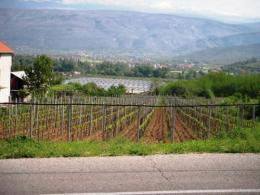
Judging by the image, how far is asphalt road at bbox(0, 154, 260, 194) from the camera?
6.58 meters

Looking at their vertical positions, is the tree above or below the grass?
above

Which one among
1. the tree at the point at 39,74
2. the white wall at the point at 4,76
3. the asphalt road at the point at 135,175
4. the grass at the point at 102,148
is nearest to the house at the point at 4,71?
the white wall at the point at 4,76

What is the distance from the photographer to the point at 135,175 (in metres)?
7.37

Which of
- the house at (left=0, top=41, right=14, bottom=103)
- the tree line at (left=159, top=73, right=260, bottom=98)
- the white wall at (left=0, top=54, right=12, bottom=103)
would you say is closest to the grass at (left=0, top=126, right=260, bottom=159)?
the house at (left=0, top=41, right=14, bottom=103)

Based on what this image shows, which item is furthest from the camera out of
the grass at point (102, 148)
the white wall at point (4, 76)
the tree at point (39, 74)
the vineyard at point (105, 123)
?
the tree at point (39, 74)

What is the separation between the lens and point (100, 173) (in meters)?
7.45

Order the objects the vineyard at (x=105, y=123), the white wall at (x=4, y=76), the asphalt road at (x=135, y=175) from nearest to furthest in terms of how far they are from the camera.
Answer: the asphalt road at (x=135, y=175) → the vineyard at (x=105, y=123) → the white wall at (x=4, y=76)

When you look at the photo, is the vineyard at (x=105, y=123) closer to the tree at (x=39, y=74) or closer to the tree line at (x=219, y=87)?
the tree at (x=39, y=74)

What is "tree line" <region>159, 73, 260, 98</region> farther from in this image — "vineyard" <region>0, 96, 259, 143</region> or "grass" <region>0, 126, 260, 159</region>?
"grass" <region>0, 126, 260, 159</region>

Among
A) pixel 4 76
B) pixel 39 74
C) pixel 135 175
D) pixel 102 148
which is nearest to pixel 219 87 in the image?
pixel 39 74

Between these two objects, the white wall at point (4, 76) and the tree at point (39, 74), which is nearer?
the white wall at point (4, 76)

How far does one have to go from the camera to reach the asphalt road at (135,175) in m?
6.58

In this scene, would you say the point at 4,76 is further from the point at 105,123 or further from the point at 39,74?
the point at 105,123

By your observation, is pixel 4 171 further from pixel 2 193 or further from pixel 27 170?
pixel 2 193
